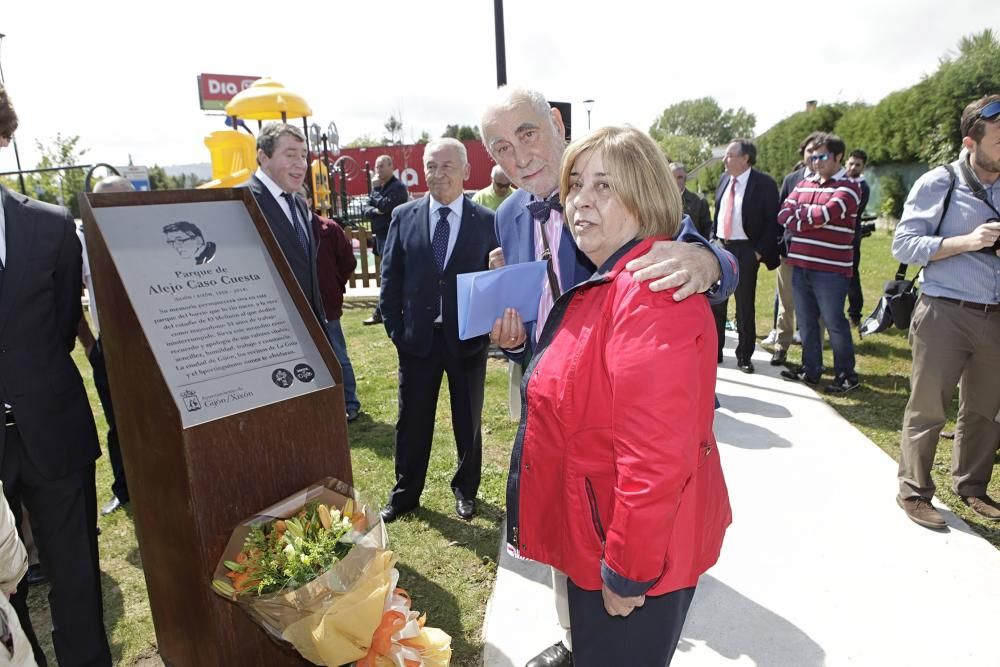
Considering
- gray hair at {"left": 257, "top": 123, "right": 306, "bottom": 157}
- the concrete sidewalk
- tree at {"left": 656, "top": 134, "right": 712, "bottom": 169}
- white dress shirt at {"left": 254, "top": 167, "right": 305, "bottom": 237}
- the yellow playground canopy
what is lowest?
the concrete sidewalk

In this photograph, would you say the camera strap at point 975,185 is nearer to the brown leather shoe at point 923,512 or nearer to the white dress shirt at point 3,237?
the brown leather shoe at point 923,512

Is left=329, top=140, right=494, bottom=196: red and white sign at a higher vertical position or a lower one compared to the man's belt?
higher

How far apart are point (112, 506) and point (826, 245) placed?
18.8ft

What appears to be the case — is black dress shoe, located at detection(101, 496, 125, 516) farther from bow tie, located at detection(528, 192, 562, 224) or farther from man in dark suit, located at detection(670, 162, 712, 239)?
man in dark suit, located at detection(670, 162, 712, 239)

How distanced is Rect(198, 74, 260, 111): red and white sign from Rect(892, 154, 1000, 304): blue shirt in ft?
115

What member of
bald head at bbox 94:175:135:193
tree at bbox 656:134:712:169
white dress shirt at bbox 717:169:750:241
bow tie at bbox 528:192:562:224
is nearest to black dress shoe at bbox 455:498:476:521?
bow tie at bbox 528:192:562:224

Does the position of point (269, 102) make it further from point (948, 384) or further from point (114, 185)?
point (948, 384)

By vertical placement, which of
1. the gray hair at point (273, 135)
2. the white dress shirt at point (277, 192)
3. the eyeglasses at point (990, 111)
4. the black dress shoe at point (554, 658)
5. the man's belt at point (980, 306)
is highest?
the gray hair at point (273, 135)

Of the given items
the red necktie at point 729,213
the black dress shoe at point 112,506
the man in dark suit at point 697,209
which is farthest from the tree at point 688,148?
the black dress shoe at point 112,506

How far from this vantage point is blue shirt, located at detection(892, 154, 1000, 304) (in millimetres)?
3102

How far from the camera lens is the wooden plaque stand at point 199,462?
6.04 ft

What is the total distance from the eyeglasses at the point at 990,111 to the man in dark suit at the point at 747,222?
299cm

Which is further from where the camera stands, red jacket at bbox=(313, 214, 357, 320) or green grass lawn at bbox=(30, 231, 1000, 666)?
red jacket at bbox=(313, 214, 357, 320)

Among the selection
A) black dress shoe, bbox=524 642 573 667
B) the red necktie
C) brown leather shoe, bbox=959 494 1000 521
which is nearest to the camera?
black dress shoe, bbox=524 642 573 667
